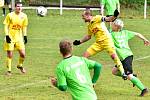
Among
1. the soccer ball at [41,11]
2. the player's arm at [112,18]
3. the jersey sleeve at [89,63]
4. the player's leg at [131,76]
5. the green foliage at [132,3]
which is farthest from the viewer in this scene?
the green foliage at [132,3]

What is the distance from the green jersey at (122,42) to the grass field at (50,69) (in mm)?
837

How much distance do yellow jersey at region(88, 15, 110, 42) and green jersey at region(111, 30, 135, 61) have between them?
0.46m

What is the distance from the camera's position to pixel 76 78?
7.13 metres

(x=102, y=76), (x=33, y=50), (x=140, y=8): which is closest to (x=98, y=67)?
(x=102, y=76)

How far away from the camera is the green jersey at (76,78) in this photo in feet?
23.2

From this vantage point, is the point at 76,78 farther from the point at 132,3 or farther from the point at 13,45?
the point at 132,3

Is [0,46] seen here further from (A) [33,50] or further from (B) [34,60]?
(B) [34,60]

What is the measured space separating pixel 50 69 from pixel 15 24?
1.81m

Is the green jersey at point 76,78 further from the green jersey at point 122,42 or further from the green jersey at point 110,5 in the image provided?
the green jersey at point 110,5

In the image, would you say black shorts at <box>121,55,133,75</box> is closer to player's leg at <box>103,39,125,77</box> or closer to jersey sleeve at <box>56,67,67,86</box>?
player's leg at <box>103,39,125,77</box>

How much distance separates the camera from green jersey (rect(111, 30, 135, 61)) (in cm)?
1190

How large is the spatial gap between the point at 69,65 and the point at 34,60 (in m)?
10.3

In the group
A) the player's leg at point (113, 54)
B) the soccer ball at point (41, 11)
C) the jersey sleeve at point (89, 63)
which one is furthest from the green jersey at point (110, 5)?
the jersey sleeve at point (89, 63)

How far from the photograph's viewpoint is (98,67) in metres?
7.48
